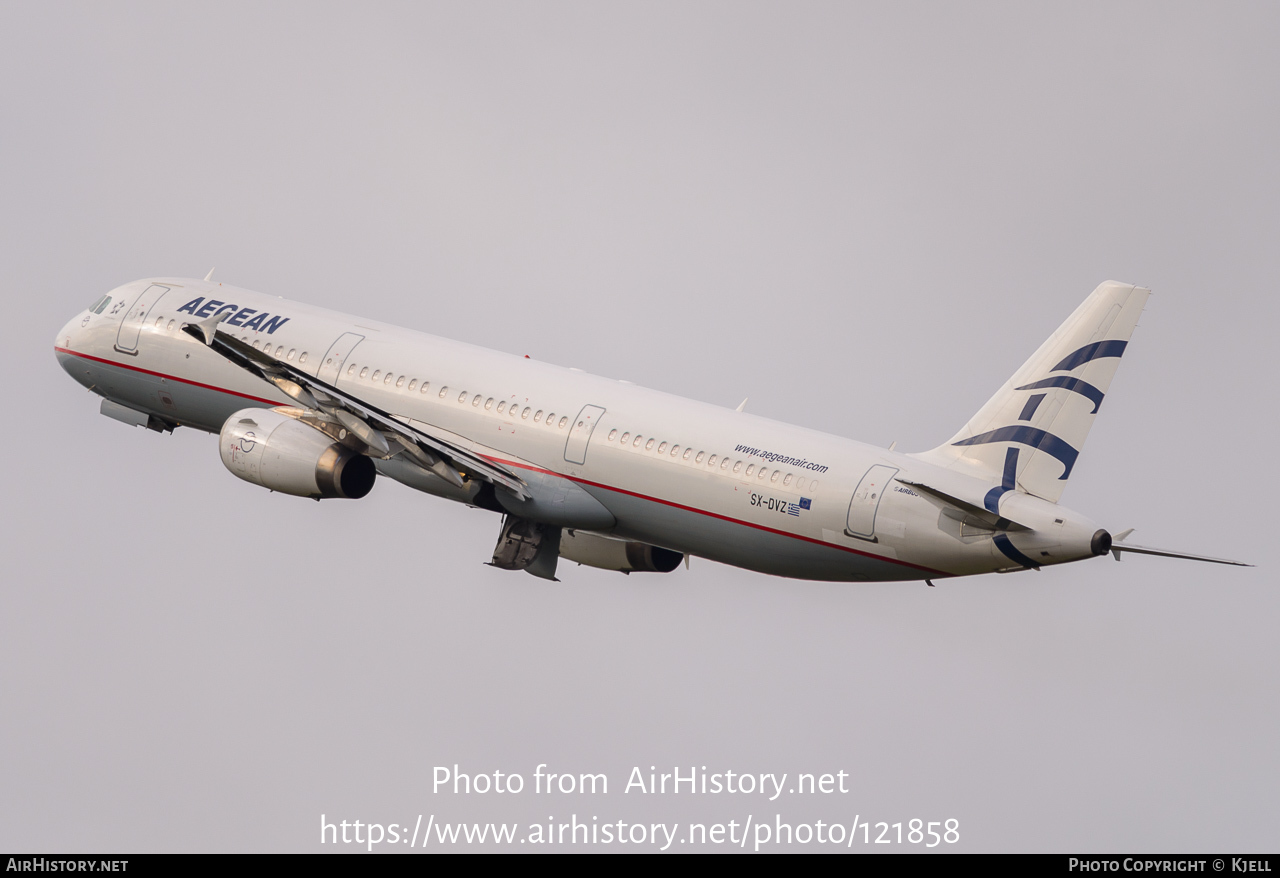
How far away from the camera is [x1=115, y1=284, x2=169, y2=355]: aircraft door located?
44812mm

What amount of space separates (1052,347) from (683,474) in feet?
25.6

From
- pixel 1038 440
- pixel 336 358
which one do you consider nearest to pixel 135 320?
pixel 336 358

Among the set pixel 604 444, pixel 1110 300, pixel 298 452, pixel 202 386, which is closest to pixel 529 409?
pixel 604 444

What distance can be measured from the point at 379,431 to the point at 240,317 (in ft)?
23.3

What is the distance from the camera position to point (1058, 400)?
34.3 metres

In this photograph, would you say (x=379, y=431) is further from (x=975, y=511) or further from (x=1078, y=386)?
(x=1078, y=386)

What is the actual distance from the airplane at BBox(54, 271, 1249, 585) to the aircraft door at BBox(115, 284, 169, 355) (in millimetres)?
69

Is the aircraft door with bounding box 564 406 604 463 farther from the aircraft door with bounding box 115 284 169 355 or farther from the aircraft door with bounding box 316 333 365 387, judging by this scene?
the aircraft door with bounding box 115 284 169 355

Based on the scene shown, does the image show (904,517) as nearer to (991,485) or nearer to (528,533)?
(991,485)

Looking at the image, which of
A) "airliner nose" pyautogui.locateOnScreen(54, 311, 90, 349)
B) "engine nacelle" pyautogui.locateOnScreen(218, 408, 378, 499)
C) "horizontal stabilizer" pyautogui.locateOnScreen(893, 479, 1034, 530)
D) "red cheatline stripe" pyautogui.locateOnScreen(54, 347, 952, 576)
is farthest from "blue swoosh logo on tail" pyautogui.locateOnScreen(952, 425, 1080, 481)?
"airliner nose" pyautogui.locateOnScreen(54, 311, 90, 349)

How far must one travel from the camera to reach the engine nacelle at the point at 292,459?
128 ft

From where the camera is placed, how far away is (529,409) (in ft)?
130

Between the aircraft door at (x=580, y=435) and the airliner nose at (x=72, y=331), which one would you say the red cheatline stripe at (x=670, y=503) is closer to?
the aircraft door at (x=580, y=435)

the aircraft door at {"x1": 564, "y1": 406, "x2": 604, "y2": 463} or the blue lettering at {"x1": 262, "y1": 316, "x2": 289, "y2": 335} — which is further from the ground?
the blue lettering at {"x1": 262, "y1": 316, "x2": 289, "y2": 335}
